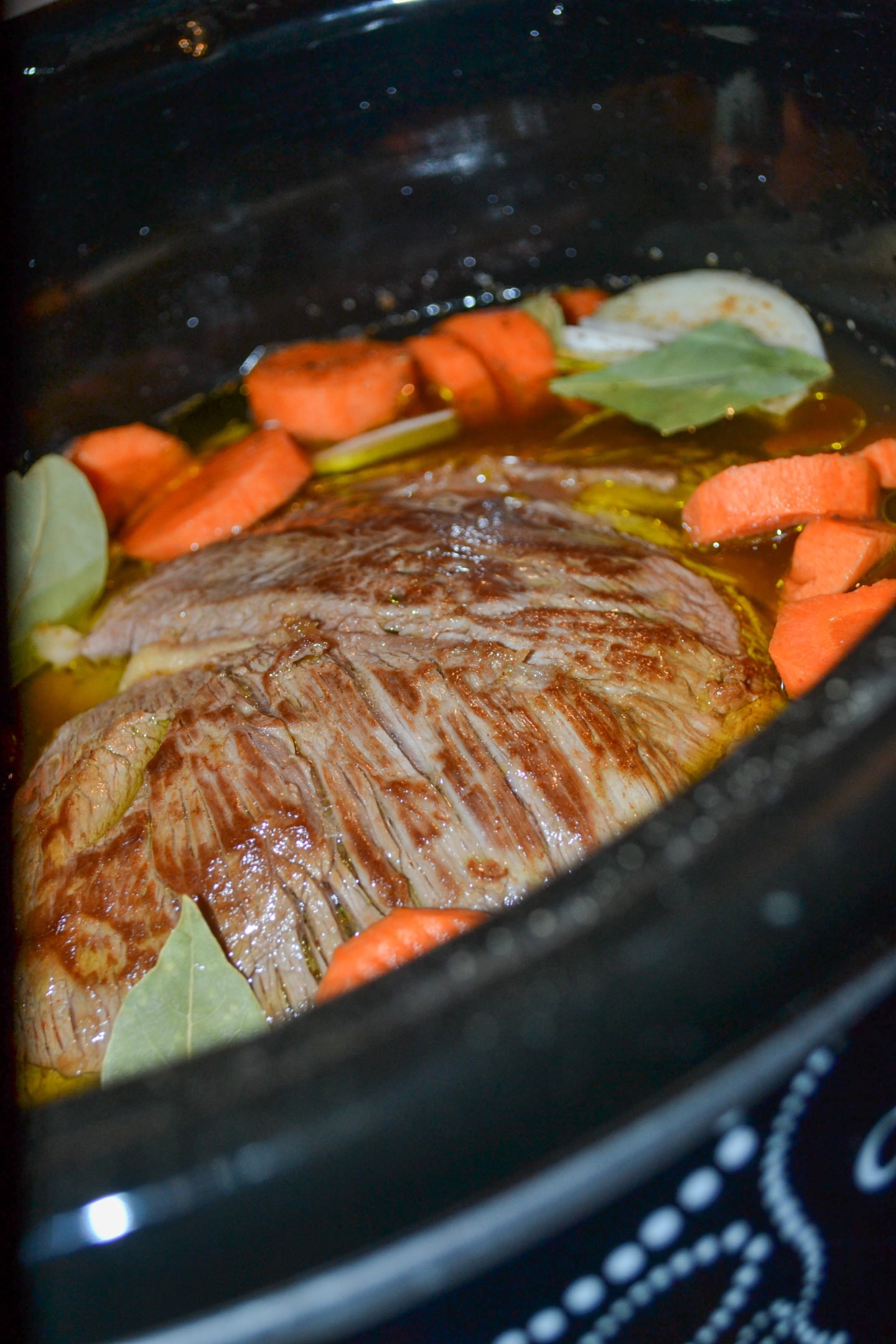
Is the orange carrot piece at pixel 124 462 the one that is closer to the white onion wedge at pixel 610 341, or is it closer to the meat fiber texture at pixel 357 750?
the meat fiber texture at pixel 357 750

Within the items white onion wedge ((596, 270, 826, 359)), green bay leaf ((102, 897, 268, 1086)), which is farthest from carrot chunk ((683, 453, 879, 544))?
green bay leaf ((102, 897, 268, 1086))

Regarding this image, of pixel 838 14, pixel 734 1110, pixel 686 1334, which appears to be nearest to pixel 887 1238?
pixel 686 1334

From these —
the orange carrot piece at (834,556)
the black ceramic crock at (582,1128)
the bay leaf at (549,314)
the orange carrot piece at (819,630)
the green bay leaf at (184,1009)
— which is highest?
the black ceramic crock at (582,1128)

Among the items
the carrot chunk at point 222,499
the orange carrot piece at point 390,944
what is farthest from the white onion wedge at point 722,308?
the orange carrot piece at point 390,944

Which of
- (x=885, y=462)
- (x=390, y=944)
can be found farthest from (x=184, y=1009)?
(x=885, y=462)

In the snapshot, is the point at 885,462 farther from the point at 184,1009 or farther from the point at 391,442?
the point at 184,1009

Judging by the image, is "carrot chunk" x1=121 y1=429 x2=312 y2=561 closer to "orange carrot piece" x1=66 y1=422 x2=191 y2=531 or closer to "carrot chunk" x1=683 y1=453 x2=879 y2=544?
"orange carrot piece" x1=66 y1=422 x2=191 y2=531

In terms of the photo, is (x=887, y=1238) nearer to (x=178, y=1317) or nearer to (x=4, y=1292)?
(x=178, y=1317)
